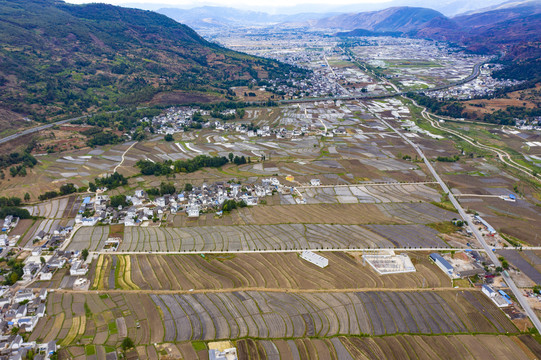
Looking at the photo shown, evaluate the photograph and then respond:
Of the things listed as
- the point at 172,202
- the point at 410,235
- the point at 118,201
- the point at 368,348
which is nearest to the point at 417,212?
the point at 410,235

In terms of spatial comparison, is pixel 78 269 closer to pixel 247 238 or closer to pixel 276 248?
pixel 247 238

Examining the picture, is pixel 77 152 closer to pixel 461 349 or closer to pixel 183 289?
pixel 183 289

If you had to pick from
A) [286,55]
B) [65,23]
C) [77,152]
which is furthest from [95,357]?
[286,55]

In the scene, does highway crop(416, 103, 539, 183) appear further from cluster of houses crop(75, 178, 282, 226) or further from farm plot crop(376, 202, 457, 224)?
cluster of houses crop(75, 178, 282, 226)

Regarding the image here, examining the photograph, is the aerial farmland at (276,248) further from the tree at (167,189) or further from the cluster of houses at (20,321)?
the tree at (167,189)

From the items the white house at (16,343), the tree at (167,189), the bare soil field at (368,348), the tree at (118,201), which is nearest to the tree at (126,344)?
the bare soil field at (368,348)

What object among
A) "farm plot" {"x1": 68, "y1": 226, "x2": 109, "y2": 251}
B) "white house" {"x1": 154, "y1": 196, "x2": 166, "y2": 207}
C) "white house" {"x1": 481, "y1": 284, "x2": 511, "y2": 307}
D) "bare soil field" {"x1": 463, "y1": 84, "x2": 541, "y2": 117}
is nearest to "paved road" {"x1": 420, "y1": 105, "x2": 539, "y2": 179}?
"bare soil field" {"x1": 463, "y1": 84, "x2": 541, "y2": 117}
